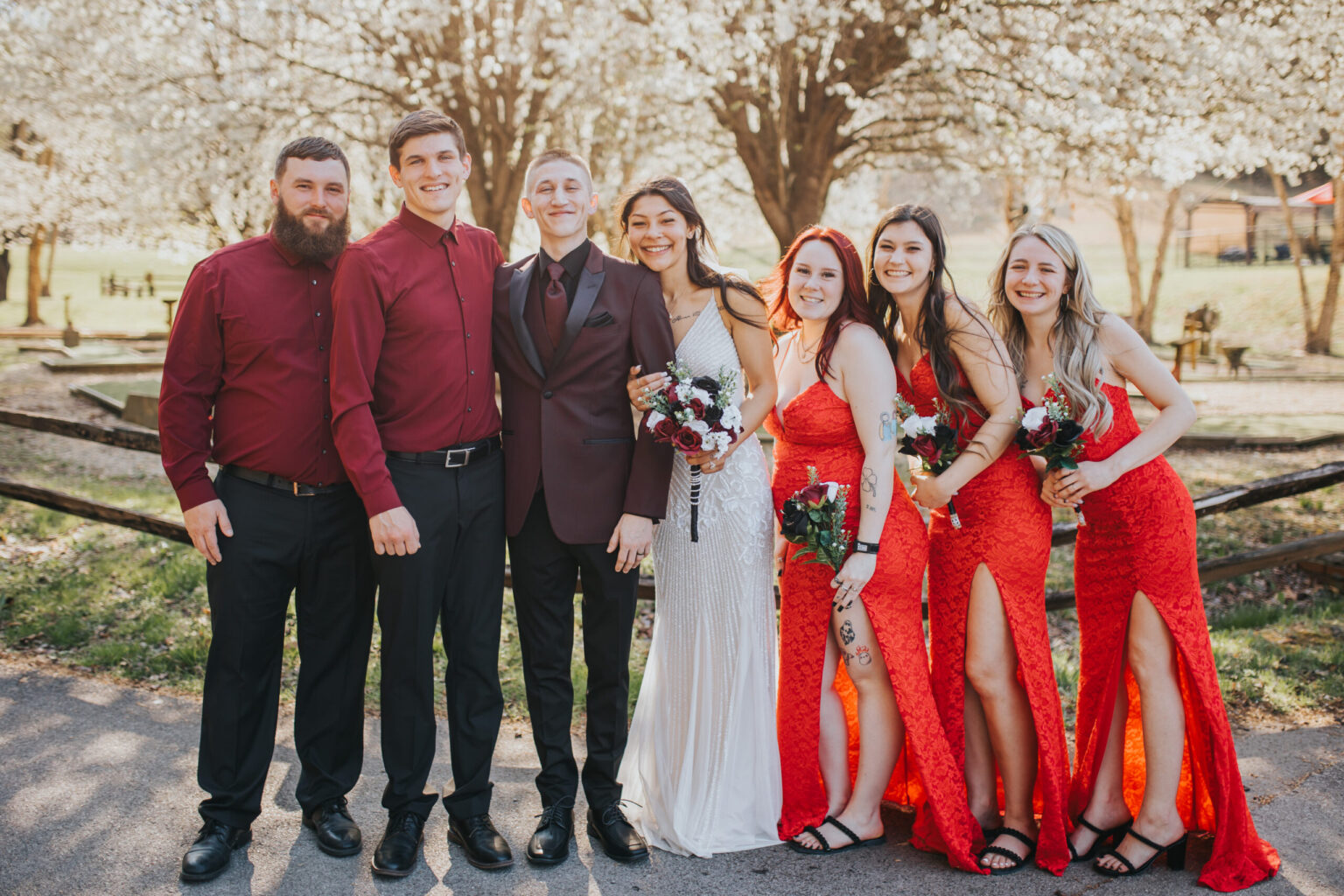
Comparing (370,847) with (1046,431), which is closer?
(1046,431)

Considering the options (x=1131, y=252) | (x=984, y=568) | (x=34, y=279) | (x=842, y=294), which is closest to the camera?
(x=984, y=568)

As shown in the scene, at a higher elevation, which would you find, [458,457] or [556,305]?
[556,305]

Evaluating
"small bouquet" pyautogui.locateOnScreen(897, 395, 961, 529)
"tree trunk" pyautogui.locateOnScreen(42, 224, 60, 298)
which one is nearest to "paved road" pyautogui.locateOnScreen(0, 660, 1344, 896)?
"small bouquet" pyautogui.locateOnScreen(897, 395, 961, 529)

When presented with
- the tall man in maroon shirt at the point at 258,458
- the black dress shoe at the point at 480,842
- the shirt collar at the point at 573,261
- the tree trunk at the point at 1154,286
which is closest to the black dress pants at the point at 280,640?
the tall man in maroon shirt at the point at 258,458

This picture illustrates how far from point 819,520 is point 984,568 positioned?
2.22 ft

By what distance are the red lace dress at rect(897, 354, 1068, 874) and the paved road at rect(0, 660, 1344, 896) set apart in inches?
18.1

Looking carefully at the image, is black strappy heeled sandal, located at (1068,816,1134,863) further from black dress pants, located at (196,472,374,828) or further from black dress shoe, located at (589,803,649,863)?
black dress pants, located at (196,472,374,828)

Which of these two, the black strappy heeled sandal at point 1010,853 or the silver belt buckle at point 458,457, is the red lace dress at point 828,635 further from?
the silver belt buckle at point 458,457

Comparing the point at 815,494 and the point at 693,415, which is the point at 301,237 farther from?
the point at 815,494

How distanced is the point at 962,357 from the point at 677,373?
1.13 meters

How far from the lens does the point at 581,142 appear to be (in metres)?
15.2

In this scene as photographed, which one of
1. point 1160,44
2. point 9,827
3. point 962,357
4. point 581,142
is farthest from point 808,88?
point 9,827

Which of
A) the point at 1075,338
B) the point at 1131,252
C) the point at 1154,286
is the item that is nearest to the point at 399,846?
the point at 1075,338

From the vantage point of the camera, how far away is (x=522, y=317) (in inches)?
142
